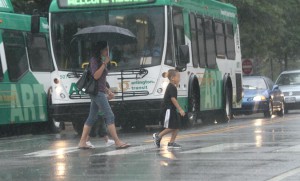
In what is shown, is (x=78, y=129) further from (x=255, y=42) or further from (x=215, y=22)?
(x=255, y=42)

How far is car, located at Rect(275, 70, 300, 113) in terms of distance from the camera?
3228cm

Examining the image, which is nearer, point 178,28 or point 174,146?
point 174,146

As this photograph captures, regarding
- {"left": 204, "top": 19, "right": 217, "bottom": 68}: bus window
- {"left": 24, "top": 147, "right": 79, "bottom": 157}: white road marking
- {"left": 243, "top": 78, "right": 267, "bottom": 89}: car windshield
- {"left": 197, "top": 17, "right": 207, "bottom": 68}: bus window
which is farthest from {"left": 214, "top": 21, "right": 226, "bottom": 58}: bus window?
{"left": 24, "top": 147, "right": 79, "bottom": 157}: white road marking

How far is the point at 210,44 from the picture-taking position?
74.1 feet

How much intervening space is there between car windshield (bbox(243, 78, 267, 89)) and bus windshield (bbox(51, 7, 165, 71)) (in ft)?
37.5

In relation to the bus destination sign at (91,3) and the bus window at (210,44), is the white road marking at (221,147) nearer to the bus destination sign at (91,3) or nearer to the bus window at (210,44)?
the bus destination sign at (91,3)

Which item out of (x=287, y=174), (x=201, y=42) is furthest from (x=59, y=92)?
(x=287, y=174)

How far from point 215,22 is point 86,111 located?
21.6 feet

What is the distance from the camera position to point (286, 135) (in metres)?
16.4

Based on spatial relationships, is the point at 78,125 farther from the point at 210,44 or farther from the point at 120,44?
the point at 210,44

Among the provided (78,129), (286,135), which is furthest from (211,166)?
(78,129)

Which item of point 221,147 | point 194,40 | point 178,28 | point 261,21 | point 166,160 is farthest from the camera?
point 261,21

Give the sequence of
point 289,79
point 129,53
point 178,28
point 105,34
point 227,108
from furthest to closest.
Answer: point 289,79 < point 227,108 < point 178,28 < point 129,53 < point 105,34

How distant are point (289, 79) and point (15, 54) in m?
15.4
